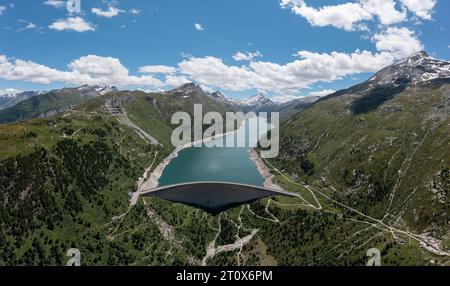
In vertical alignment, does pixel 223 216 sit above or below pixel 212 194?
below

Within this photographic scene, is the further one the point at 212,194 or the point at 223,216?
the point at 212,194

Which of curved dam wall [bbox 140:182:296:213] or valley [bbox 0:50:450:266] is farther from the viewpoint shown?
curved dam wall [bbox 140:182:296:213]

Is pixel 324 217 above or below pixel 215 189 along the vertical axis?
below

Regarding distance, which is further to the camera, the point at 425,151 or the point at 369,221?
the point at 425,151

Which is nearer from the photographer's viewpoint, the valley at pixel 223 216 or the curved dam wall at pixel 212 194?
the valley at pixel 223 216

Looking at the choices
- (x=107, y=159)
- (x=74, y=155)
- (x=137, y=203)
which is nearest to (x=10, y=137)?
(x=74, y=155)

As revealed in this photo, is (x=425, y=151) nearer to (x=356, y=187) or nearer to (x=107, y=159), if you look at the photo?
(x=356, y=187)
